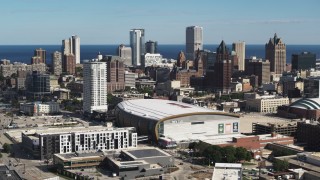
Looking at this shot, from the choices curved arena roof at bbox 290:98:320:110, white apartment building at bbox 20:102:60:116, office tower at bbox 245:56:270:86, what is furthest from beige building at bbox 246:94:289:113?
office tower at bbox 245:56:270:86

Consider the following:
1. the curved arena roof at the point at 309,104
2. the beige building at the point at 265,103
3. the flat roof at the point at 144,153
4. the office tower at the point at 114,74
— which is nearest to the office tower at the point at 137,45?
the office tower at the point at 114,74

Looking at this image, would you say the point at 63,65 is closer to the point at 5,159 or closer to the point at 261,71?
the point at 261,71

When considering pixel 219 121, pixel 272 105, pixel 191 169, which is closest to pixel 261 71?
pixel 272 105

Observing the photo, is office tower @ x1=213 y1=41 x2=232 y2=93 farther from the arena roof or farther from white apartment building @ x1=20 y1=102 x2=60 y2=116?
the arena roof

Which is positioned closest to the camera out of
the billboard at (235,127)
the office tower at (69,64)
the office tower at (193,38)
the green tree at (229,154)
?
the green tree at (229,154)

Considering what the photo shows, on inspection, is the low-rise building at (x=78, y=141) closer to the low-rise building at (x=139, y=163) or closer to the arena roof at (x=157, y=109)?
the low-rise building at (x=139, y=163)
